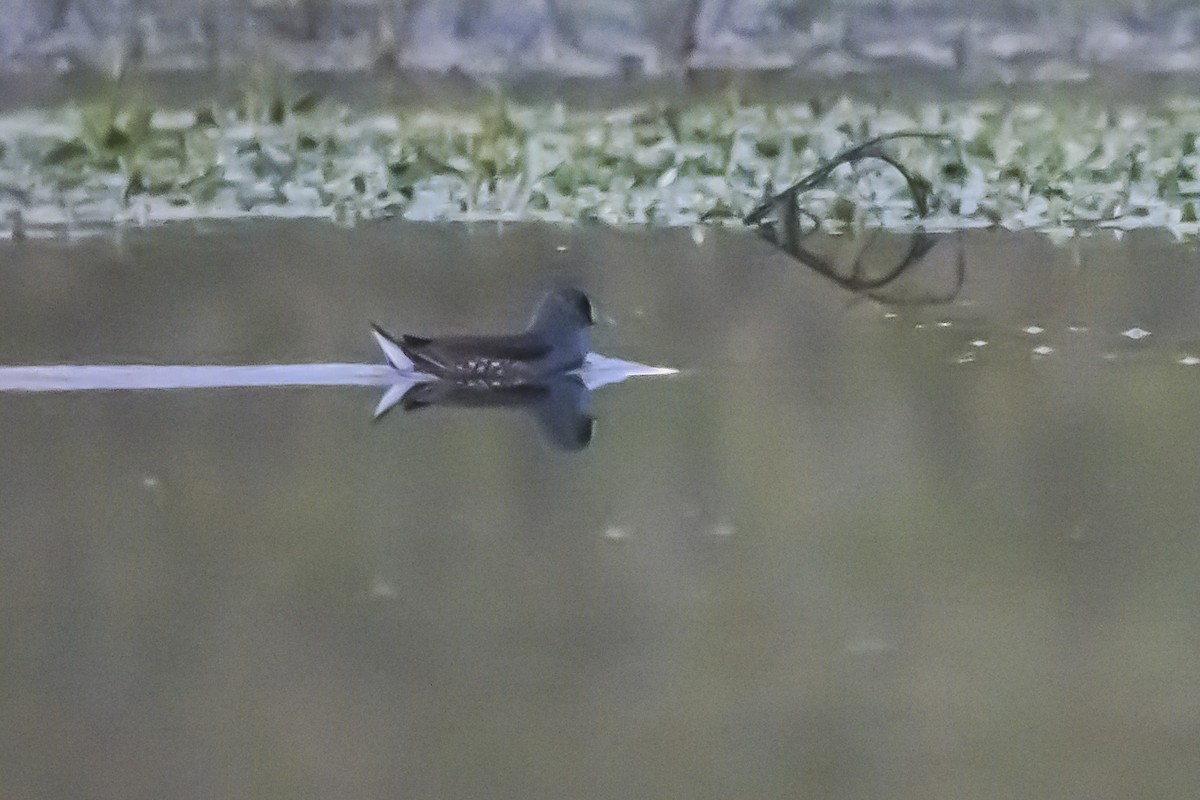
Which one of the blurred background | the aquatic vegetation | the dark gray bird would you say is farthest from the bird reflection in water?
the blurred background

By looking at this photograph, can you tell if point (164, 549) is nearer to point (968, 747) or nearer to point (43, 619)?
point (43, 619)

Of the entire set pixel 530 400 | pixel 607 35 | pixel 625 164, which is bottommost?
pixel 530 400

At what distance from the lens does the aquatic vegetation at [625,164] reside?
6.42ft

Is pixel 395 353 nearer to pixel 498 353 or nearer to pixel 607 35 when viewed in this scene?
pixel 498 353

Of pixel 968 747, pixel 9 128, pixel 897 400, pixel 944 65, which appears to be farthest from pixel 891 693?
pixel 9 128

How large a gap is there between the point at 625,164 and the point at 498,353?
0.75 meters

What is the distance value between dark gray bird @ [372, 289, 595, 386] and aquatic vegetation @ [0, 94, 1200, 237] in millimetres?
541

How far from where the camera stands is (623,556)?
1107mm

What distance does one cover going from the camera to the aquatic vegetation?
77.0 inches

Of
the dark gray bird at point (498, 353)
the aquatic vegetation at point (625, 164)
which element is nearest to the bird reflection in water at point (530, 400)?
the dark gray bird at point (498, 353)

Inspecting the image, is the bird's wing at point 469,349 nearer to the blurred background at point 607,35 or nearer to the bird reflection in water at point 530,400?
the bird reflection in water at point 530,400

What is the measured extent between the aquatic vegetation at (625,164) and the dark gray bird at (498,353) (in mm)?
541

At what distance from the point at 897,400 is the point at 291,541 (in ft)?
2.25

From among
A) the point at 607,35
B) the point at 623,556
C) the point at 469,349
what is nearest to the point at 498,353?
the point at 469,349
